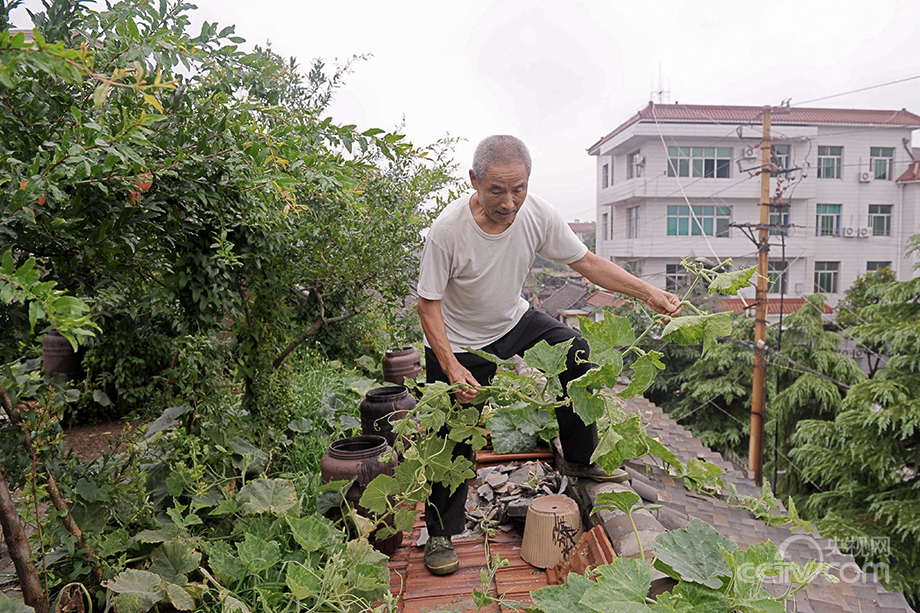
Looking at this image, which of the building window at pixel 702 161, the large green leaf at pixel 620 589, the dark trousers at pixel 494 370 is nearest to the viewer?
the large green leaf at pixel 620 589

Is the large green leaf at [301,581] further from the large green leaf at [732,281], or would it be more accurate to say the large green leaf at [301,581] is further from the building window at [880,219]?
the building window at [880,219]

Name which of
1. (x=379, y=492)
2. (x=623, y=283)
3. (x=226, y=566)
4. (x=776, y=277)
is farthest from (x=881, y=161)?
(x=226, y=566)

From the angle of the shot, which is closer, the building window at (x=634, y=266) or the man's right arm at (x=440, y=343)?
the man's right arm at (x=440, y=343)

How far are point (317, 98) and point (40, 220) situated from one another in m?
5.19

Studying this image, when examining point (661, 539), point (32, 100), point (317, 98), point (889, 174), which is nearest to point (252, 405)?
point (32, 100)

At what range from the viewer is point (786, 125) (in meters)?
19.2

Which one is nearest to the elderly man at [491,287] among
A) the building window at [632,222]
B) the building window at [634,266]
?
the building window at [634,266]

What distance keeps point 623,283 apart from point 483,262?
540 millimetres

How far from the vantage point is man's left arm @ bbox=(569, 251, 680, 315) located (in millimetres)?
1989

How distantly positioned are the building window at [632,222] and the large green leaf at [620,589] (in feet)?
65.9

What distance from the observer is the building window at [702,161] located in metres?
19.6

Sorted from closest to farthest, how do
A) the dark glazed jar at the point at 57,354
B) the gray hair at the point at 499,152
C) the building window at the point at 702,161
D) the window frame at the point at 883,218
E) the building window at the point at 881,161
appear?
the gray hair at the point at 499,152 < the dark glazed jar at the point at 57,354 < the building window at the point at 702,161 < the building window at the point at 881,161 < the window frame at the point at 883,218

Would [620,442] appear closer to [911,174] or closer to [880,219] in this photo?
[911,174]

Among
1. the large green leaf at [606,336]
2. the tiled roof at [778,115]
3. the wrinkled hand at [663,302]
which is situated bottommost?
the large green leaf at [606,336]
